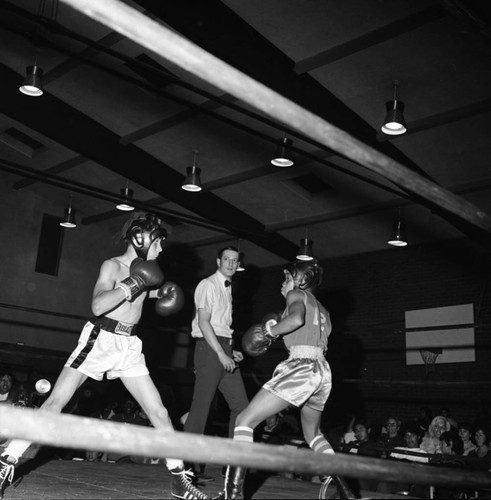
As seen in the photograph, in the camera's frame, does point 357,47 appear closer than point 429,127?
Yes

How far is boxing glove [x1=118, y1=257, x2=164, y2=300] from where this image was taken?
2.70 meters

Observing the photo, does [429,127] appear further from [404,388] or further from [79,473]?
[79,473]

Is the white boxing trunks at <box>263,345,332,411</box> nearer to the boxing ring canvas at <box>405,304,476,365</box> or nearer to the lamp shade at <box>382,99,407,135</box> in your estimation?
the lamp shade at <box>382,99,407,135</box>

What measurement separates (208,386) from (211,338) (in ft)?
0.89

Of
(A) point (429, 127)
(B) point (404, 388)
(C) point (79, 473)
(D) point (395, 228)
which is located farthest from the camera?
(B) point (404, 388)

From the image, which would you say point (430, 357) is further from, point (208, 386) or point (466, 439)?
point (208, 386)

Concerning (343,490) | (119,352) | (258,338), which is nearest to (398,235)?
(258,338)

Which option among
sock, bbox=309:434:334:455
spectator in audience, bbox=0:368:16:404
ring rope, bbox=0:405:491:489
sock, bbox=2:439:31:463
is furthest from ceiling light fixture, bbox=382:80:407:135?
ring rope, bbox=0:405:491:489

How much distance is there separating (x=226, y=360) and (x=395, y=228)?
16.1ft

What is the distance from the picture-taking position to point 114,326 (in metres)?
2.78

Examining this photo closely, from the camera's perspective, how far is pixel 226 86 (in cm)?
102

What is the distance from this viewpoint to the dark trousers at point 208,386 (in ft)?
11.4

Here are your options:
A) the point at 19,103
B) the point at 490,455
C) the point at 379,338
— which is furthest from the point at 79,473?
the point at 379,338

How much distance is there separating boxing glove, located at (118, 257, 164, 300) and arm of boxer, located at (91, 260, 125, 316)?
4cm
